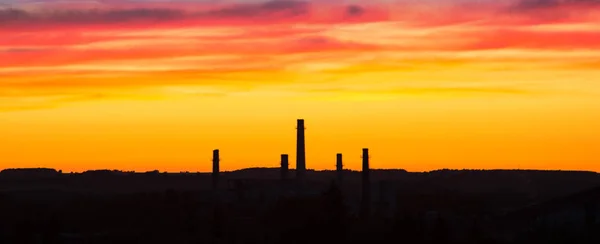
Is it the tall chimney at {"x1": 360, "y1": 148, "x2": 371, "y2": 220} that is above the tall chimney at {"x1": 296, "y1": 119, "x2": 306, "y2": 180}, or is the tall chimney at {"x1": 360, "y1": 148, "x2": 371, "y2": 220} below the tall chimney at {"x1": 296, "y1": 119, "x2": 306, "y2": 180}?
below

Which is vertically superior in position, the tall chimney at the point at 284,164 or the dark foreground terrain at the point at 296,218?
the tall chimney at the point at 284,164

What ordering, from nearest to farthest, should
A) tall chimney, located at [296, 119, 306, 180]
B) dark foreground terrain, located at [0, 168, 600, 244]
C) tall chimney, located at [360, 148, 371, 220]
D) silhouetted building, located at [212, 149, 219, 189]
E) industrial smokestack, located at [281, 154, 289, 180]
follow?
dark foreground terrain, located at [0, 168, 600, 244] < tall chimney, located at [360, 148, 371, 220] < silhouetted building, located at [212, 149, 219, 189] < tall chimney, located at [296, 119, 306, 180] < industrial smokestack, located at [281, 154, 289, 180]

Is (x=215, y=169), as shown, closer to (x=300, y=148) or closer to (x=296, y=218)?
(x=300, y=148)

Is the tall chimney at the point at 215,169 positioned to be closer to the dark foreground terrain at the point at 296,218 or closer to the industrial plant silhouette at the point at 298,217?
the industrial plant silhouette at the point at 298,217

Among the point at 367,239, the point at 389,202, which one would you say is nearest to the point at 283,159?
the point at 389,202

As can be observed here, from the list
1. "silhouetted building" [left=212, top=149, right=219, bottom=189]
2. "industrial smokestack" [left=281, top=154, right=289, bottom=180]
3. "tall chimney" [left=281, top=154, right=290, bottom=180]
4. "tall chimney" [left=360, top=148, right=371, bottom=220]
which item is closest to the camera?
"tall chimney" [left=360, top=148, right=371, bottom=220]

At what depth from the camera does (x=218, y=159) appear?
3243 inches

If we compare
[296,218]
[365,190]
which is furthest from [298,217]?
[365,190]

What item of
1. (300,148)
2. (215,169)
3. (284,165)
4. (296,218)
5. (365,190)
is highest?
(300,148)

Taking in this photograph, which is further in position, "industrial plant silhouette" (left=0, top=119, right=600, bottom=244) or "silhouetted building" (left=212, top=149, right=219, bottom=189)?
"silhouetted building" (left=212, top=149, right=219, bottom=189)

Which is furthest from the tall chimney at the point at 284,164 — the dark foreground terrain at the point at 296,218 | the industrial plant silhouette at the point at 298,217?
the dark foreground terrain at the point at 296,218

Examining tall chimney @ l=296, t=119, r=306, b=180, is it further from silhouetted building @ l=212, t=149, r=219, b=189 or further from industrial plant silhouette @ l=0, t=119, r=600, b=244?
silhouetted building @ l=212, t=149, r=219, b=189

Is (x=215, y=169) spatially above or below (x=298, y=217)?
above

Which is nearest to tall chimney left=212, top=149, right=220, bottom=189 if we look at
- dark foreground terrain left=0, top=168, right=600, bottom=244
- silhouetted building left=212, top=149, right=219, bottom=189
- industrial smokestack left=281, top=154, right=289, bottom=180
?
silhouetted building left=212, top=149, right=219, bottom=189
